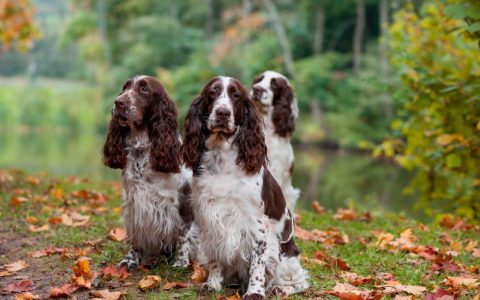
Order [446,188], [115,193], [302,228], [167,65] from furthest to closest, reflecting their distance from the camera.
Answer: [167,65]
[115,193]
[446,188]
[302,228]

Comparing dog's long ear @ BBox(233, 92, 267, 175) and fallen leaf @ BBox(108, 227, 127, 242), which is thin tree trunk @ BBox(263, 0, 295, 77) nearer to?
fallen leaf @ BBox(108, 227, 127, 242)

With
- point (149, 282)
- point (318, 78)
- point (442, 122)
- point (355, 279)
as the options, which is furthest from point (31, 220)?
point (318, 78)

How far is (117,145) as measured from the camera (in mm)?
5031

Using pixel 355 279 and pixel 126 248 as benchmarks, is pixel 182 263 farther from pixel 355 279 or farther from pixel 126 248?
pixel 355 279

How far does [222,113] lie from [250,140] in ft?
0.97

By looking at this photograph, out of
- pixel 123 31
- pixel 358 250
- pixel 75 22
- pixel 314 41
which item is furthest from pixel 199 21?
pixel 358 250

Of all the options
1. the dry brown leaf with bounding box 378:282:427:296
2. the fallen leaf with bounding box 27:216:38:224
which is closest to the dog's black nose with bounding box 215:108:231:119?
the dry brown leaf with bounding box 378:282:427:296

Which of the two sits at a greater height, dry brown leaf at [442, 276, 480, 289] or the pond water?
dry brown leaf at [442, 276, 480, 289]

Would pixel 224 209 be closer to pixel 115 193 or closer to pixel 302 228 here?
pixel 302 228

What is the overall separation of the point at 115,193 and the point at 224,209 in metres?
5.77

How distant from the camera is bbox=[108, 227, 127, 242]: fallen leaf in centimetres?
606

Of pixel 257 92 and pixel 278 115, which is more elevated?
pixel 257 92

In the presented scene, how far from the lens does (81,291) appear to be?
447cm

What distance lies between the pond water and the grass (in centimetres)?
394
